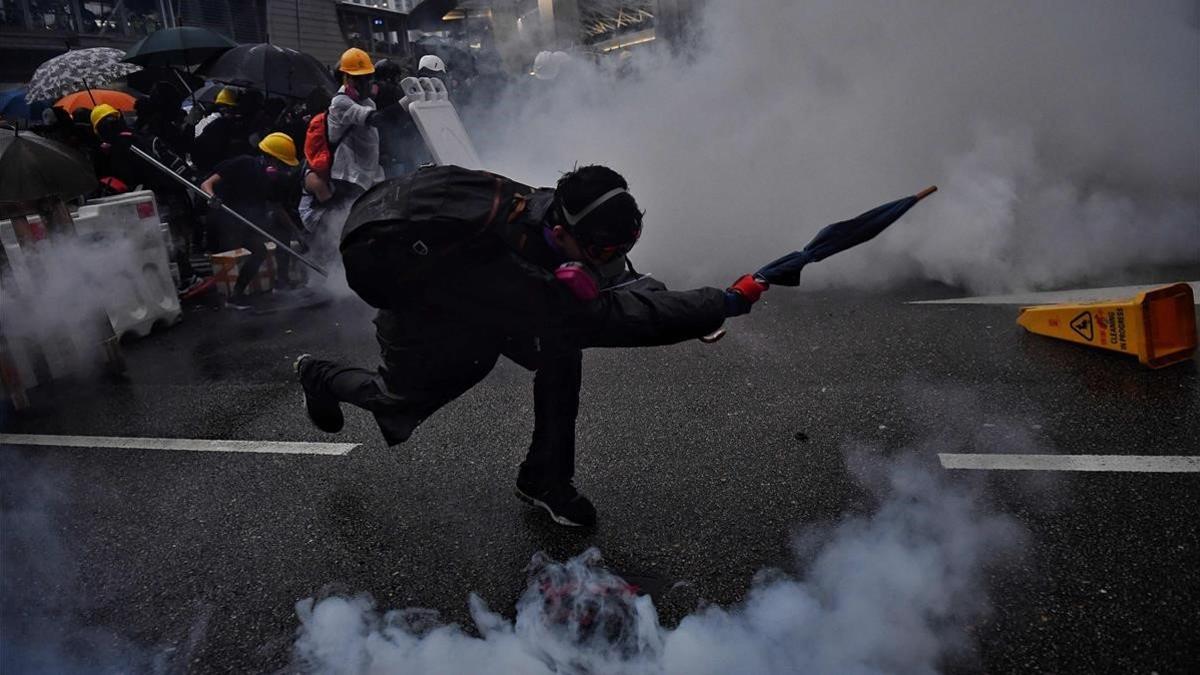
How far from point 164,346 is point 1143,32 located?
7858mm

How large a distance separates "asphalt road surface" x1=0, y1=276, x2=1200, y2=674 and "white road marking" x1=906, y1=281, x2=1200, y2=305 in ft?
1.18

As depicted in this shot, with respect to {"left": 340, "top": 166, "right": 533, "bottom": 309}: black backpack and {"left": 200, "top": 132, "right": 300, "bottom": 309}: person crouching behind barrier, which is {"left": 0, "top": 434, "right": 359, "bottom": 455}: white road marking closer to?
{"left": 340, "top": 166, "right": 533, "bottom": 309}: black backpack

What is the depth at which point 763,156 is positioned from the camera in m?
6.85

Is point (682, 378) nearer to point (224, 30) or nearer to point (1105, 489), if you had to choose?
point (1105, 489)

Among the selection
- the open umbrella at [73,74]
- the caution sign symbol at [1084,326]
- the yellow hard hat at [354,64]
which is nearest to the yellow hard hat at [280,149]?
the yellow hard hat at [354,64]

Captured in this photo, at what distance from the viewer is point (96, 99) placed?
9.43 metres

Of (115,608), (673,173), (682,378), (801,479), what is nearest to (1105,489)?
(801,479)

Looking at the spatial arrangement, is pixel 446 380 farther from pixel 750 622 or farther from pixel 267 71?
pixel 267 71

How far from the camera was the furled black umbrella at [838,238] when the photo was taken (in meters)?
2.28

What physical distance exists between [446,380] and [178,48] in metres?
9.44

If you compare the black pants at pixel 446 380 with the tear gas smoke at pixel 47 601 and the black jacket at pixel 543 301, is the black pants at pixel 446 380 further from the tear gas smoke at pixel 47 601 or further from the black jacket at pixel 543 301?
the tear gas smoke at pixel 47 601

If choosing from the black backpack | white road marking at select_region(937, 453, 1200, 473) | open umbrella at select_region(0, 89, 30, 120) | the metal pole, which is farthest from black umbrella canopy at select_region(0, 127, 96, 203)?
open umbrella at select_region(0, 89, 30, 120)

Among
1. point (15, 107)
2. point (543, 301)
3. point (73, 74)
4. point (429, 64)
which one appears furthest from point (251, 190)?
point (15, 107)

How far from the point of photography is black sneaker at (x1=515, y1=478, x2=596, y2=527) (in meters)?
2.78
